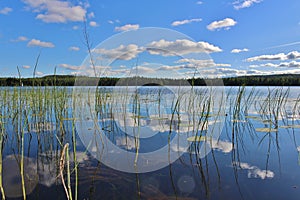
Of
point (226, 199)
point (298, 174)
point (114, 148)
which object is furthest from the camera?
point (114, 148)

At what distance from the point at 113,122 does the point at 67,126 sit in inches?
30.8

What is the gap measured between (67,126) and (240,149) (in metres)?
2.63

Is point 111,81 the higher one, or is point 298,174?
point 111,81

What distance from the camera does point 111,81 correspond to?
3.50m

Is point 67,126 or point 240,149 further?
point 67,126

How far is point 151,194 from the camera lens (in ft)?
5.13

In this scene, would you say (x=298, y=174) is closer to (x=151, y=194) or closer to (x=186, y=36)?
(x=151, y=194)

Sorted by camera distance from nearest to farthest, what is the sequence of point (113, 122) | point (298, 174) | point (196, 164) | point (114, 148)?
point (298, 174), point (196, 164), point (114, 148), point (113, 122)

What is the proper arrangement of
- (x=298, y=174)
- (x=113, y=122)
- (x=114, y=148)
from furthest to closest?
(x=113, y=122) → (x=114, y=148) → (x=298, y=174)

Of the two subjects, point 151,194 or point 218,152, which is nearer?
point 151,194

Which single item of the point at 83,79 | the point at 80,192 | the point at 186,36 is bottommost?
the point at 80,192

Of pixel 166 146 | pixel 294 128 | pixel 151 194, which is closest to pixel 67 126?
pixel 166 146

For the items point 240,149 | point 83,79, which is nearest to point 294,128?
point 240,149

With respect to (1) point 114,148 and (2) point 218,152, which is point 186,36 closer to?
(2) point 218,152
